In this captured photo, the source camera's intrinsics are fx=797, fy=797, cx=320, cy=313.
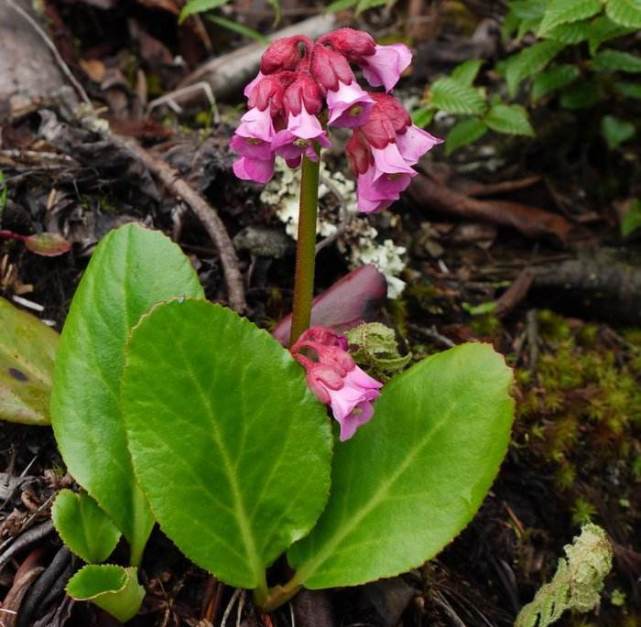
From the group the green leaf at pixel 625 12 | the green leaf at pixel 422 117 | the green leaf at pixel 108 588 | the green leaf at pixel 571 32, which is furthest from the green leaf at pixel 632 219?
the green leaf at pixel 108 588

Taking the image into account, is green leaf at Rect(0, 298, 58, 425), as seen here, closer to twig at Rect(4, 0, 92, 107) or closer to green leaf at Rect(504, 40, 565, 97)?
twig at Rect(4, 0, 92, 107)

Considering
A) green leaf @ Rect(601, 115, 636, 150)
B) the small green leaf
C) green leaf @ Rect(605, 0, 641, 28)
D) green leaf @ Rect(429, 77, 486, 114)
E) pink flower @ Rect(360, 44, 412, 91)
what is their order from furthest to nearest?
green leaf @ Rect(601, 115, 636, 150), green leaf @ Rect(429, 77, 486, 114), the small green leaf, green leaf @ Rect(605, 0, 641, 28), pink flower @ Rect(360, 44, 412, 91)

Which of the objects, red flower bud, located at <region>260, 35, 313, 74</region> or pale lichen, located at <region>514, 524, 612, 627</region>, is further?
pale lichen, located at <region>514, 524, 612, 627</region>

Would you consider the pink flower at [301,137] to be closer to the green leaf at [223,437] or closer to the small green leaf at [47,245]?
the green leaf at [223,437]

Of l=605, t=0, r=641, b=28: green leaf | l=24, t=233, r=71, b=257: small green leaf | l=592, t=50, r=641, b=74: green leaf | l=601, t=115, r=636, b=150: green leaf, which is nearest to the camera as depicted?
l=605, t=0, r=641, b=28: green leaf

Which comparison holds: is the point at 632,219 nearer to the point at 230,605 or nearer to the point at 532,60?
the point at 532,60

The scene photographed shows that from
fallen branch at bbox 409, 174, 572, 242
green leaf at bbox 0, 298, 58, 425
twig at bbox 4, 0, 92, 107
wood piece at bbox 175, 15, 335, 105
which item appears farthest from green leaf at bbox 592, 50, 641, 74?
green leaf at bbox 0, 298, 58, 425

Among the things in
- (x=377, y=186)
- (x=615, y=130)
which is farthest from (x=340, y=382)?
(x=615, y=130)

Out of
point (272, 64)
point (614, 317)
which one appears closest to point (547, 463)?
point (614, 317)

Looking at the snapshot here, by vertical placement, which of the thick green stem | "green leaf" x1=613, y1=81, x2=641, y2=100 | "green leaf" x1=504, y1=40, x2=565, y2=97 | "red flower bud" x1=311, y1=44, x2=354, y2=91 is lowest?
"green leaf" x1=613, y1=81, x2=641, y2=100
